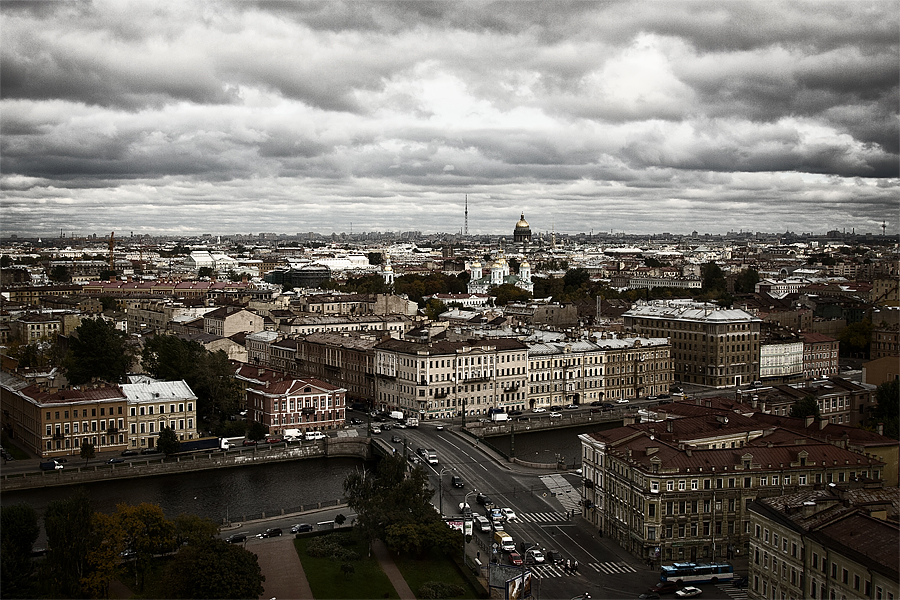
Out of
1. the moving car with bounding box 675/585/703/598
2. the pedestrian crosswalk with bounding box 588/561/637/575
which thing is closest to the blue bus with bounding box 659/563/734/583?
the moving car with bounding box 675/585/703/598

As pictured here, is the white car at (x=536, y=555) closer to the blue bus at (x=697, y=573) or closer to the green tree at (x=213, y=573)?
the blue bus at (x=697, y=573)

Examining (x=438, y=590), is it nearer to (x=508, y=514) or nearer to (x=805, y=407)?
(x=508, y=514)

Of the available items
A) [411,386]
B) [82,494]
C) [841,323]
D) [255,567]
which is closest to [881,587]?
[255,567]

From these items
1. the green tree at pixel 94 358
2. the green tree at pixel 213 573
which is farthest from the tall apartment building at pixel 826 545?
the green tree at pixel 94 358

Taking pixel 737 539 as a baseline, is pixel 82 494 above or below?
above

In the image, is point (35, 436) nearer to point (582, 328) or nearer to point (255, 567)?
point (255, 567)
